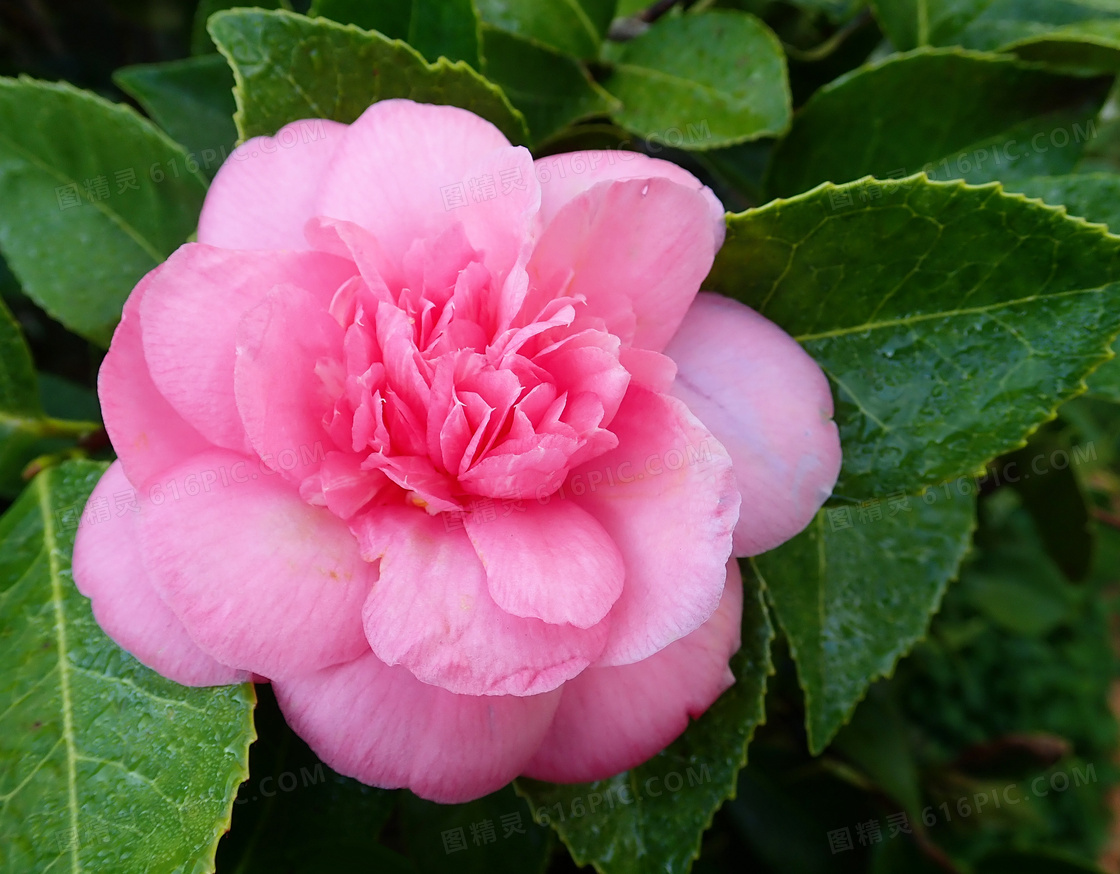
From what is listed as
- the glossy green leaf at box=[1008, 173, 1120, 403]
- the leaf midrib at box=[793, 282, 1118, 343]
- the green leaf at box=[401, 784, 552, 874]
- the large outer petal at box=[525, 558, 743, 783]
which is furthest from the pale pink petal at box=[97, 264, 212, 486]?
the glossy green leaf at box=[1008, 173, 1120, 403]

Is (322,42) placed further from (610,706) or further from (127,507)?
(610,706)

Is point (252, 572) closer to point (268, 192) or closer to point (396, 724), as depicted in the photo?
point (396, 724)

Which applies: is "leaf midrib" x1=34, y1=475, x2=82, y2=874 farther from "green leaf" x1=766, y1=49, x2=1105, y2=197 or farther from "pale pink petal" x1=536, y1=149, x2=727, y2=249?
"green leaf" x1=766, y1=49, x2=1105, y2=197

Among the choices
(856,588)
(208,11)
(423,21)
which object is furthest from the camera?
(208,11)

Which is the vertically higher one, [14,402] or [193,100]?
[193,100]

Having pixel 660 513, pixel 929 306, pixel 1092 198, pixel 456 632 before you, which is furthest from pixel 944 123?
pixel 456 632

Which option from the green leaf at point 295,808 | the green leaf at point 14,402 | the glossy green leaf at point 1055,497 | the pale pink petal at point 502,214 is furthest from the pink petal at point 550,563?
the glossy green leaf at point 1055,497
